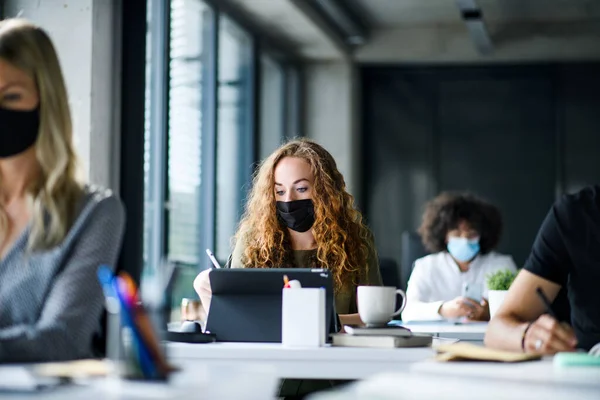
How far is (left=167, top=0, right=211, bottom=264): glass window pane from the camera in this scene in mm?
6320

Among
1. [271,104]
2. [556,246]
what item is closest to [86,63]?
[556,246]

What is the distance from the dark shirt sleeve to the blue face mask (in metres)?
2.83

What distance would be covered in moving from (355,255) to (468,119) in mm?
5920

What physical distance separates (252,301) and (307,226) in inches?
26.8

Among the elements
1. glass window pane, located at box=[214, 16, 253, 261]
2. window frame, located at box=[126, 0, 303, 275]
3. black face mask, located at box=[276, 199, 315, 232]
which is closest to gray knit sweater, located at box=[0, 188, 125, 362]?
black face mask, located at box=[276, 199, 315, 232]

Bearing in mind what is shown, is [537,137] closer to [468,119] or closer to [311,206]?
[468,119]

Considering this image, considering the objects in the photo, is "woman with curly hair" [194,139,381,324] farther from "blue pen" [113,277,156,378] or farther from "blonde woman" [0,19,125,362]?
"blue pen" [113,277,156,378]

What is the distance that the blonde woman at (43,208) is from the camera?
6.62ft

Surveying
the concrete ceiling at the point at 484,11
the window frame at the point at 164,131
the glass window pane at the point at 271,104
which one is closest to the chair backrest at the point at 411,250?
the window frame at the point at 164,131

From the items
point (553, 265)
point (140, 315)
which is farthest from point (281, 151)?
point (140, 315)

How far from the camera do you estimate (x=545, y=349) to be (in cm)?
226

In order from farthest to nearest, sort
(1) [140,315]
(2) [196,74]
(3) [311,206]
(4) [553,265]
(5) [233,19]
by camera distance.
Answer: (5) [233,19]
(2) [196,74]
(3) [311,206]
(4) [553,265]
(1) [140,315]

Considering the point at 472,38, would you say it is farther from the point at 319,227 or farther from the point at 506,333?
the point at 506,333

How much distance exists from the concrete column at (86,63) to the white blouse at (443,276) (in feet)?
5.42
